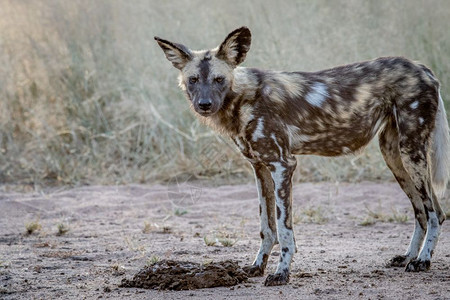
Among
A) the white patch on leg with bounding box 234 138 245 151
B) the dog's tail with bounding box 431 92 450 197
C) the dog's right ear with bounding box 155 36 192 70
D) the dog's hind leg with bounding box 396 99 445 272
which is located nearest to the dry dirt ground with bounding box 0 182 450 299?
the dog's hind leg with bounding box 396 99 445 272

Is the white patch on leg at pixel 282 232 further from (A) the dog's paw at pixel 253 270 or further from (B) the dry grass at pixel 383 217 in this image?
(B) the dry grass at pixel 383 217

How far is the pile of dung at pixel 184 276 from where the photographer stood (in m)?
3.53

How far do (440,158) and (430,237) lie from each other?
21.5 inches

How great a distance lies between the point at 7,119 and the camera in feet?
26.5

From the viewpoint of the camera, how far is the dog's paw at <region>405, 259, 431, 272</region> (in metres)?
3.91

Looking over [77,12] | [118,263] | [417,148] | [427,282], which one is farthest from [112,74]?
[427,282]

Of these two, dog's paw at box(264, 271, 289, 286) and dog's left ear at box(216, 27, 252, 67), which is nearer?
dog's paw at box(264, 271, 289, 286)

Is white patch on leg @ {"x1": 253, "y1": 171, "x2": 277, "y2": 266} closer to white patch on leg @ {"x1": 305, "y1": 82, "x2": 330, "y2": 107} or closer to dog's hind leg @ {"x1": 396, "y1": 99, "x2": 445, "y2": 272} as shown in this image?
white patch on leg @ {"x1": 305, "y1": 82, "x2": 330, "y2": 107}

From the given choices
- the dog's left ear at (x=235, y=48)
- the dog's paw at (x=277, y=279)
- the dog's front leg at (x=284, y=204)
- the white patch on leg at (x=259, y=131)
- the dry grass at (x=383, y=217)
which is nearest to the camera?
the dog's paw at (x=277, y=279)

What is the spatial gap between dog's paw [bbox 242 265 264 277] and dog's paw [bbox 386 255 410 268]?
0.76 m

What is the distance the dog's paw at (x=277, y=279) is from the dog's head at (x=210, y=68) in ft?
3.18

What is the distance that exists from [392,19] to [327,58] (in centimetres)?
89

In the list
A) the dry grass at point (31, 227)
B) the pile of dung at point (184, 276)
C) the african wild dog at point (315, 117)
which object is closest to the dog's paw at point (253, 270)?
the african wild dog at point (315, 117)

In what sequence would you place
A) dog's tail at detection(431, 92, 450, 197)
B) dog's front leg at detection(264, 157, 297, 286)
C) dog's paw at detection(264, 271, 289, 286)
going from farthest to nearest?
dog's tail at detection(431, 92, 450, 197)
dog's front leg at detection(264, 157, 297, 286)
dog's paw at detection(264, 271, 289, 286)
